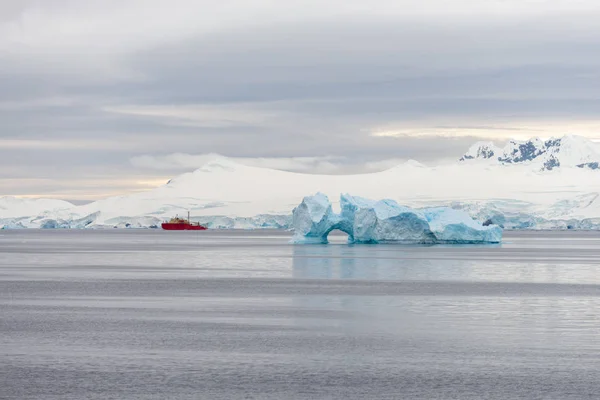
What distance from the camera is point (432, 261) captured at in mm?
61031

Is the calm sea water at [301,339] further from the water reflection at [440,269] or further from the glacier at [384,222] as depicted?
the glacier at [384,222]

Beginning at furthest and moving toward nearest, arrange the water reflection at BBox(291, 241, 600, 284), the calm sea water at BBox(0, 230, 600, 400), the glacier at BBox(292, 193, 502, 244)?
the glacier at BBox(292, 193, 502, 244) → the water reflection at BBox(291, 241, 600, 284) → the calm sea water at BBox(0, 230, 600, 400)

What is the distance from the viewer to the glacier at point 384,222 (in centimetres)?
8138

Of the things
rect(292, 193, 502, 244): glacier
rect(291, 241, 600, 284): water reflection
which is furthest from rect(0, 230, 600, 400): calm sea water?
rect(292, 193, 502, 244): glacier

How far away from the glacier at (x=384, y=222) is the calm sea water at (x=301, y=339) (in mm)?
37238

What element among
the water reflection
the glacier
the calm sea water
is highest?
the glacier

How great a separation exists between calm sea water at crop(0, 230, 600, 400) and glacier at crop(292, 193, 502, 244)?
122 feet

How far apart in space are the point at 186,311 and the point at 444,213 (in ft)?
192

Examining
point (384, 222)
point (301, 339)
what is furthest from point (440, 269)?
point (384, 222)

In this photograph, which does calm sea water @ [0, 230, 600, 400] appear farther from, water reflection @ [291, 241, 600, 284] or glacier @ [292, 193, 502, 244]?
glacier @ [292, 193, 502, 244]

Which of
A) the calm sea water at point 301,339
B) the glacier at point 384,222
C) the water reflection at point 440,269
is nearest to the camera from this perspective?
the calm sea water at point 301,339

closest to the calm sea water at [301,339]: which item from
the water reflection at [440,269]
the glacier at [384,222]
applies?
the water reflection at [440,269]

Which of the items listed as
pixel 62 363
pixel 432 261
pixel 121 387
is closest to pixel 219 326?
pixel 62 363

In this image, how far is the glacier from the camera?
81.4 meters
